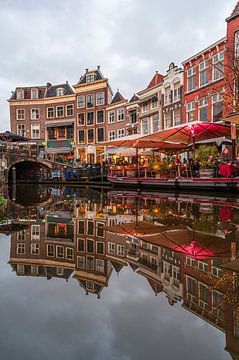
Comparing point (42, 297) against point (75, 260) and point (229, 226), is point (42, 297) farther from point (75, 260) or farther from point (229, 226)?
point (229, 226)

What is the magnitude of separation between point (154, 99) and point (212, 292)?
3170 centimetres

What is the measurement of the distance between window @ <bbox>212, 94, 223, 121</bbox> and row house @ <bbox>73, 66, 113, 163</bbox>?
68.0ft

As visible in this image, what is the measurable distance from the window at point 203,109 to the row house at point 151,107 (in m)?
6.67

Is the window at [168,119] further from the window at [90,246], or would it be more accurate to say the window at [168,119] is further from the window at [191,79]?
the window at [90,246]

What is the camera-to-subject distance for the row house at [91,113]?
141 ft

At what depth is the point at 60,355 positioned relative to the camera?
5.90 ft

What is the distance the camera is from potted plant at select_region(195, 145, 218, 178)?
14758 mm

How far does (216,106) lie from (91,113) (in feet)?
77.0

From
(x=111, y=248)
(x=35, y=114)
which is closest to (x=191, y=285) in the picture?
(x=111, y=248)

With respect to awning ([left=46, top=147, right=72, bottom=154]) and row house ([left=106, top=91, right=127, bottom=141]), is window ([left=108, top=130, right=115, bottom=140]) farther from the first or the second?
awning ([left=46, top=147, right=72, bottom=154])

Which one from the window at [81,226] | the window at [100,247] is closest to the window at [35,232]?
the window at [81,226]

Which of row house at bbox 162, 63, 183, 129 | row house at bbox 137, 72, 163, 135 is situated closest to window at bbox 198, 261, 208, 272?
row house at bbox 162, 63, 183, 129

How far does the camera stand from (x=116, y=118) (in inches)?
1607

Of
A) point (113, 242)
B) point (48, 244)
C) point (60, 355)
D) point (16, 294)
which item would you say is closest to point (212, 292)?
point (60, 355)
